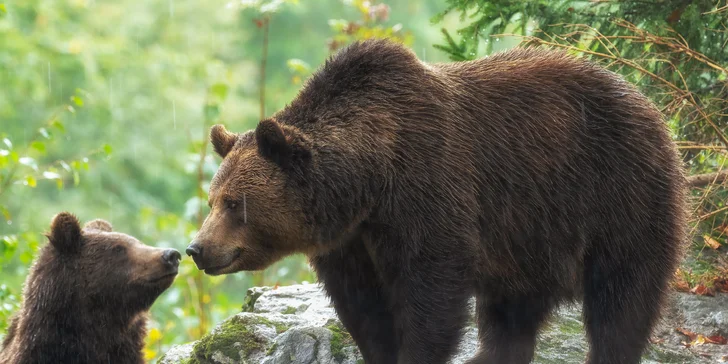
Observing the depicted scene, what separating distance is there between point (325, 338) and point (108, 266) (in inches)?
61.4

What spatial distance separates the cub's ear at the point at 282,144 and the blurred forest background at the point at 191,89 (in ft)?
8.32

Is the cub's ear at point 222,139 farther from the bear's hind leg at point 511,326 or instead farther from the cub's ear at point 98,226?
the cub's ear at point 98,226

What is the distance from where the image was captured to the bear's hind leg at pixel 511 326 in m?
4.96

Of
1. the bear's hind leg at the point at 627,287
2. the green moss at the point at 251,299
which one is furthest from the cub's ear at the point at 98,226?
the bear's hind leg at the point at 627,287

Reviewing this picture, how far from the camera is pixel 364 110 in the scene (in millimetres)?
4434

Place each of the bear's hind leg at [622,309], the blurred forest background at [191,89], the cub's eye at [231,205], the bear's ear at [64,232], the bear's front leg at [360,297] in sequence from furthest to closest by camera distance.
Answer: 1. the blurred forest background at [191,89]
2. the bear's ear at [64,232]
3. the bear's hind leg at [622,309]
4. the bear's front leg at [360,297]
5. the cub's eye at [231,205]

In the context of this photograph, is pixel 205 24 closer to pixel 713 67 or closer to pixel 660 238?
pixel 713 67

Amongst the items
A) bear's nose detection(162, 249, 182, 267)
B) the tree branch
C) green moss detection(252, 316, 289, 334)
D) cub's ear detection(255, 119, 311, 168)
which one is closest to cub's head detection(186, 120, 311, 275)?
cub's ear detection(255, 119, 311, 168)

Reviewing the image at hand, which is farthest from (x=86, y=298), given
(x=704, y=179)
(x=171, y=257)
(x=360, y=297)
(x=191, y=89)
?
(x=191, y=89)

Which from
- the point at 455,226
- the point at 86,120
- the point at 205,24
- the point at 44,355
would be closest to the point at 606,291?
the point at 455,226

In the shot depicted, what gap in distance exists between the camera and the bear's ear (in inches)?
222

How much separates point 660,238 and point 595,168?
51 centimetres

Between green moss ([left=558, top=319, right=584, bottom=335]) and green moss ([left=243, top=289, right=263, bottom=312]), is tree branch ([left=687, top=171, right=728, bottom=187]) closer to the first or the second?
green moss ([left=558, top=319, right=584, bottom=335])

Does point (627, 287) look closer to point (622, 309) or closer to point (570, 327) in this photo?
point (622, 309)
